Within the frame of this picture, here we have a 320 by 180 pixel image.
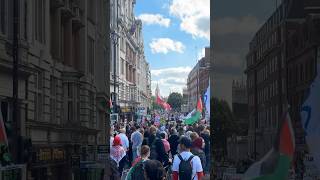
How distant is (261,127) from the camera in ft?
8.11

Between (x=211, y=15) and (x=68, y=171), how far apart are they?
1.07m

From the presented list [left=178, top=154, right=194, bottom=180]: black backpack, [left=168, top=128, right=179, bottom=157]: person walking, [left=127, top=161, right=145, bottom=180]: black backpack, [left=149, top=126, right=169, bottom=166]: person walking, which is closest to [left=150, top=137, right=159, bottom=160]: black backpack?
[left=149, top=126, right=169, bottom=166]: person walking

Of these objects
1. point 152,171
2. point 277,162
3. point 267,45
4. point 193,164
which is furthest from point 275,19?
point 193,164

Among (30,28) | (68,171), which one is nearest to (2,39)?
(30,28)

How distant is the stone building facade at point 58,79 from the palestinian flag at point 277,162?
881 mm

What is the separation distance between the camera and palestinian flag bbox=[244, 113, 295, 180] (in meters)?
2.38

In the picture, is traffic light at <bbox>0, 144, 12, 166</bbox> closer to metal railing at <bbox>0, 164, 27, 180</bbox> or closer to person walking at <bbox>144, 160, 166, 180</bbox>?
metal railing at <bbox>0, 164, 27, 180</bbox>

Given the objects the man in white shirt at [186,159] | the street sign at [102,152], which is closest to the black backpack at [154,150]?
the man in white shirt at [186,159]

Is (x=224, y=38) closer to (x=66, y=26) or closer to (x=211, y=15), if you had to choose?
(x=211, y=15)

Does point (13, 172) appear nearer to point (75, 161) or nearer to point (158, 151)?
point (75, 161)

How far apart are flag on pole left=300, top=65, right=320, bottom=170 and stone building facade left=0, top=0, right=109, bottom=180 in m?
1.05

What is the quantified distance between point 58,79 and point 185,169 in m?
5.36

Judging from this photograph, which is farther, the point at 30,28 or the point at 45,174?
the point at 45,174

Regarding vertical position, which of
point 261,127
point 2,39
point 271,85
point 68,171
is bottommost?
point 68,171
